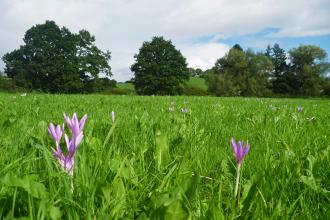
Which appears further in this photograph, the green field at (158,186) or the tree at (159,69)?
the tree at (159,69)

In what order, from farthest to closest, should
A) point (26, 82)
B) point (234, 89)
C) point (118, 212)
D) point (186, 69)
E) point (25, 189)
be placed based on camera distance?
1. point (234, 89)
2. point (186, 69)
3. point (26, 82)
4. point (118, 212)
5. point (25, 189)

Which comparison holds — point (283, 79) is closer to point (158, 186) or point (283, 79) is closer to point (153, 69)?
point (153, 69)

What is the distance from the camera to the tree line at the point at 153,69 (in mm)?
72062

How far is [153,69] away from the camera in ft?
276

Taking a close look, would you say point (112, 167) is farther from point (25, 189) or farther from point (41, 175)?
point (25, 189)

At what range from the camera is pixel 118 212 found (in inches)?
60.1

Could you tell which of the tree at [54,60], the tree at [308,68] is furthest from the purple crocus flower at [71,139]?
the tree at [308,68]

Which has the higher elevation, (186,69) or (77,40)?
(77,40)

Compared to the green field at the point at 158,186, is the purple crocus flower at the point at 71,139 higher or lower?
higher

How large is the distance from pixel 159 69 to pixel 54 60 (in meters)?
22.9

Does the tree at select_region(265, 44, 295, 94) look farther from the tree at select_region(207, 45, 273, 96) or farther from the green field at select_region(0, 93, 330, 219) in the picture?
the green field at select_region(0, 93, 330, 219)

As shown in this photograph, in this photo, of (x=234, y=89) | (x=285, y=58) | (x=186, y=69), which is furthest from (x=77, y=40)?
(x=285, y=58)

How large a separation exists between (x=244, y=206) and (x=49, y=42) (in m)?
78.1

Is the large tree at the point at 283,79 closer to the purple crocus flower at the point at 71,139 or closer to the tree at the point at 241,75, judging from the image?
the tree at the point at 241,75
